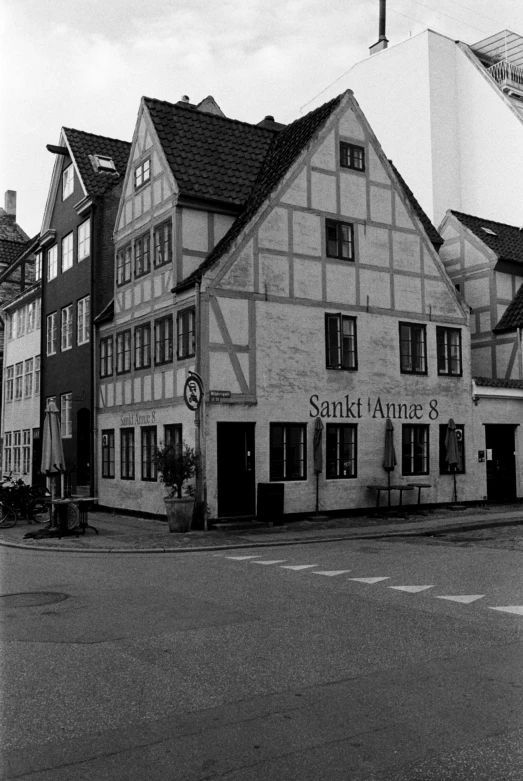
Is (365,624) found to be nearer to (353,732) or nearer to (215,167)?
(353,732)

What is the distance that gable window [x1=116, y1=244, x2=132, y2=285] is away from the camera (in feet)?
79.8

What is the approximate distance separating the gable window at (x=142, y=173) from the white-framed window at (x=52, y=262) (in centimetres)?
761

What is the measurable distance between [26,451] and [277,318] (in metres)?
17.1

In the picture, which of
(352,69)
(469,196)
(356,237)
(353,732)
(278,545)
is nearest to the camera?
(353,732)

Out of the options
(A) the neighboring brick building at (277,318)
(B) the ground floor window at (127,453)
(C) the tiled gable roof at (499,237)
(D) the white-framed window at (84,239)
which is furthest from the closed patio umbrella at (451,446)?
(D) the white-framed window at (84,239)

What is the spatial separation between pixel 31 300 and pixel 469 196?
19722mm


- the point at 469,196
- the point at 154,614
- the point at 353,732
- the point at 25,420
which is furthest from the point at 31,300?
the point at 353,732

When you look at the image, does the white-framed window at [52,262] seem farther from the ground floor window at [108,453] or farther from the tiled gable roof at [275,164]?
the tiled gable roof at [275,164]

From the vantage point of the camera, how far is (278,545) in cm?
1673

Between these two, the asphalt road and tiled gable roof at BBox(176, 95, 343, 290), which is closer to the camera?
the asphalt road

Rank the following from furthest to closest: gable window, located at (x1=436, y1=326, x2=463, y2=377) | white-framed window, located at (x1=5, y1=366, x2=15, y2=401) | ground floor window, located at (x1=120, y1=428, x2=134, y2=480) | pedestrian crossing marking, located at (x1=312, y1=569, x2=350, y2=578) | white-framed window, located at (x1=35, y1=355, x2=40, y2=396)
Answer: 1. white-framed window, located at (x1=5, y1=366, x2=15, y2=401)
2. white-framed window, located at (x1=35, y1=355, x2=40, y2=396)
3. gable window, located at (x1=436, y1=326, x2=463, y2=377)
4. ground floor window, located at (x1=120, y1=428, x2=134, y2=480)
5. pedestrian crossing marking, located at (x1=312, y1=569, x2=350, y2=578)


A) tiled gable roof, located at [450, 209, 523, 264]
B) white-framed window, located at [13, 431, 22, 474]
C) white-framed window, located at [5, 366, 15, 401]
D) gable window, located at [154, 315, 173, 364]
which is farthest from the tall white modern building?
white-framed window, located at [13, 431, 22, 474]

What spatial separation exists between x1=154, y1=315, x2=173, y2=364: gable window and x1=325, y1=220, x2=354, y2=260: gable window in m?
4.68

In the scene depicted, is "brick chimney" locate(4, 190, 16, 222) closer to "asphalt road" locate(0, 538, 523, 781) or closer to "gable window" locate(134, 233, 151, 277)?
"gable window" locate(134, 233, 151, 277)
